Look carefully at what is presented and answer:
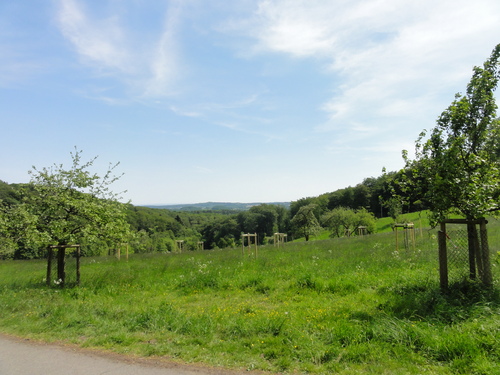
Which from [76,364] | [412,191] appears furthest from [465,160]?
[76,364]

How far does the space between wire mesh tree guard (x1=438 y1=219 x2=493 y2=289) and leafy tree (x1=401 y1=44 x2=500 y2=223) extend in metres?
0.37

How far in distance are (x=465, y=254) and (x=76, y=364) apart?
8.85m

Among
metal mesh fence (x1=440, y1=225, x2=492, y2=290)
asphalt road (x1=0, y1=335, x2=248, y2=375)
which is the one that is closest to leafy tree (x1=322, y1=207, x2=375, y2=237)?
metal mesh fence (x1=440, y1=225, x2=492, y2=290)

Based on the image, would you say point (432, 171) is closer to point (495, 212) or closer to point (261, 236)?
point (495, 212)

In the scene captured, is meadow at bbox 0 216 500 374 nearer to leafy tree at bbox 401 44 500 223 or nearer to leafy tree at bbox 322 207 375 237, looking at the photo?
leafy tree at bbox 401 44 500 223

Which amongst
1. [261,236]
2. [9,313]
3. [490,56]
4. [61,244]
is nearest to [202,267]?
[61,244]

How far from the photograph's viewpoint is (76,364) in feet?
17.2

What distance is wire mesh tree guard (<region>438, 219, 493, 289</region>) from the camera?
709cm

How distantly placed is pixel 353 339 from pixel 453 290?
10.7 ft

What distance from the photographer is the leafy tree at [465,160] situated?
22.8ft

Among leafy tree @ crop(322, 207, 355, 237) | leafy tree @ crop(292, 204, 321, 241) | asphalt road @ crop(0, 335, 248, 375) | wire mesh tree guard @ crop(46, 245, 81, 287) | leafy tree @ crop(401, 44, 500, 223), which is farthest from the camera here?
leafy tree @ crop(292, 204, 321, 241)

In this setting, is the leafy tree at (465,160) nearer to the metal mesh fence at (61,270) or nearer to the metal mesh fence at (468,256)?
the metal mesh fence at (468,256)

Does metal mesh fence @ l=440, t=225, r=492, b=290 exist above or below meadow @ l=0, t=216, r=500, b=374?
above

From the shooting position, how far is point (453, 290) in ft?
23.9
